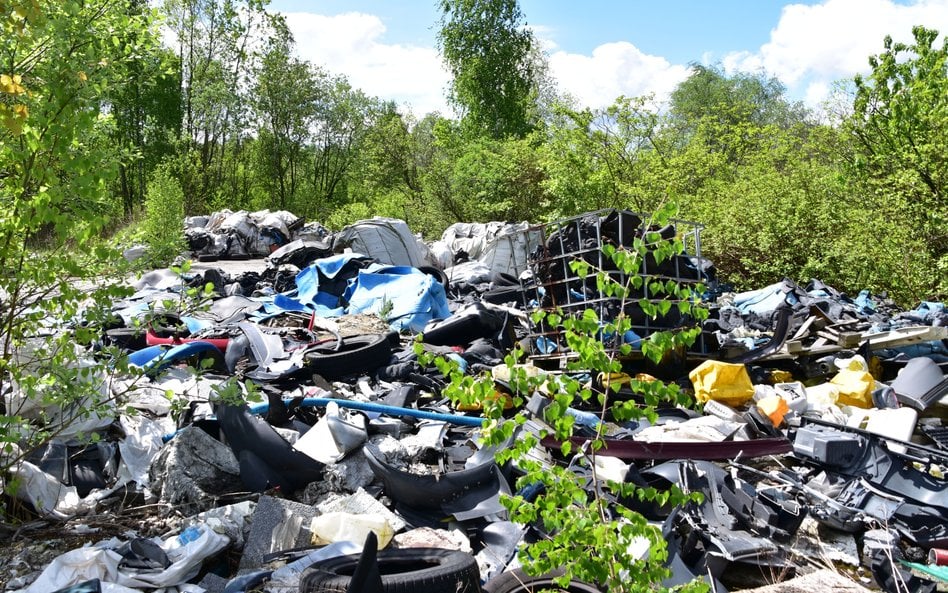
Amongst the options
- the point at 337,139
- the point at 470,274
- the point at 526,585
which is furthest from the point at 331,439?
the point at 337,139

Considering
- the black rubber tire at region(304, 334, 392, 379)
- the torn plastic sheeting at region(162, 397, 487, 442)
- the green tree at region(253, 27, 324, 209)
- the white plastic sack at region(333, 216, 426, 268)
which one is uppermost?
the green tree at region(253, 27, 324, 209)

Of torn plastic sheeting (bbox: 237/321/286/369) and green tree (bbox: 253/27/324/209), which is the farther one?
green tree (bbox: 253/27/324/209)

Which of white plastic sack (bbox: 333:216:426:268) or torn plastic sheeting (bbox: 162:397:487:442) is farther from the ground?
white plastic sack (bbox: 333:216:426:268)

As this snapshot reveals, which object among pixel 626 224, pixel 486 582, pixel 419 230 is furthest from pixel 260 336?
pixel 419 230

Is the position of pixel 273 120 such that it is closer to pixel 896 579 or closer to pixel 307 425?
pixel 307 425

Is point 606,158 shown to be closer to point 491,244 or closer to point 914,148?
point 491,244

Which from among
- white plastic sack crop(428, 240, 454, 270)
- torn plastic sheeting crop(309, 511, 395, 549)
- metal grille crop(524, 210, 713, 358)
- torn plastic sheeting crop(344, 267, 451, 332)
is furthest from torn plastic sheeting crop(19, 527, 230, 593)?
white plastic sack crop(428, 240, 454, 270)

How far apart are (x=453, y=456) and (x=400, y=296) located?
15.4 ft

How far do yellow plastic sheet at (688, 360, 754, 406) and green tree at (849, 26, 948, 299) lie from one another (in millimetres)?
5505

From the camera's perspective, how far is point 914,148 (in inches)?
408

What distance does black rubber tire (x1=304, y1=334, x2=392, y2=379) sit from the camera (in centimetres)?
622

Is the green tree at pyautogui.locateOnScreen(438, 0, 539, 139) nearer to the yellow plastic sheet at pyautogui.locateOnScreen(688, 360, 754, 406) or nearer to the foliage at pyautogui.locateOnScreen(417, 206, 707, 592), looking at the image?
the yellow plastic sheet at pyautogui.locateOnScreen(688, 360, 754, 406)

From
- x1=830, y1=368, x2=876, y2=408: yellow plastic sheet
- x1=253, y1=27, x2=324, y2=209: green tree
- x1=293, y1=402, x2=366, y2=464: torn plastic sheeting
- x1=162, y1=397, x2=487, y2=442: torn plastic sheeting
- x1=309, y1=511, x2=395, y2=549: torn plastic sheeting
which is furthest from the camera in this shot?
x1=253, y1=27, x2=324, y2=209: green tree

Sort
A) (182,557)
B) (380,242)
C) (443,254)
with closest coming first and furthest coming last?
(182,557), (380,242), (443,254)
